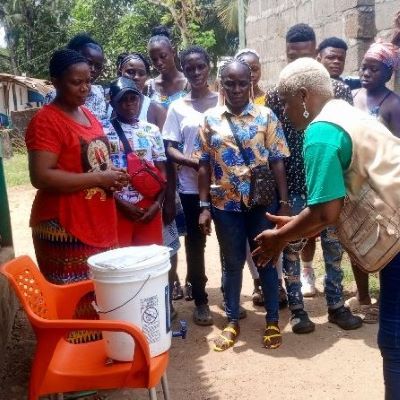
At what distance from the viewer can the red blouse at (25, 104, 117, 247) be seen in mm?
2670

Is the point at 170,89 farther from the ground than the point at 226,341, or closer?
farther from the ground

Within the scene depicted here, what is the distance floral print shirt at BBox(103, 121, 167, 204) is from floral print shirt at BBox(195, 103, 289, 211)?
0.92ft

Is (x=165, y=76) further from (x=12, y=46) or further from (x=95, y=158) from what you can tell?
(x=12, y=46)

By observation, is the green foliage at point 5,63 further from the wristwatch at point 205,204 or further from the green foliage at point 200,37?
the wristwatch at point 205,204

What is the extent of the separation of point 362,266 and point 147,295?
2.88 ft

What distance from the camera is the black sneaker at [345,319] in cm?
390

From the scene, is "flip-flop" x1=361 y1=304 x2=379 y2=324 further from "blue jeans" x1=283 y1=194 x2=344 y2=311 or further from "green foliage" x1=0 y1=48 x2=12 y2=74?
"green foliage" x1=0 y1=48 x2=12 y2=74

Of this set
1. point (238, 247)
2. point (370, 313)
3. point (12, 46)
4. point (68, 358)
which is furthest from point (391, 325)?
point (12, 46)

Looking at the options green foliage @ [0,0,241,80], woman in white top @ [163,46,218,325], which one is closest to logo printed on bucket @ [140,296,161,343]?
woman in white top @ [163,46,218,325]

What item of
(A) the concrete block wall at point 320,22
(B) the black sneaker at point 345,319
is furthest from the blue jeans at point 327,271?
(A) the concrete block wall at point 320,22

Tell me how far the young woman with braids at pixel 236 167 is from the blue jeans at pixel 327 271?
279mm

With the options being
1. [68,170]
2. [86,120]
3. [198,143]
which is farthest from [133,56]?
[68,170]

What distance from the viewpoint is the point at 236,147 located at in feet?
→ 11.4

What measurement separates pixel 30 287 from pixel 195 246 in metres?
1.79
